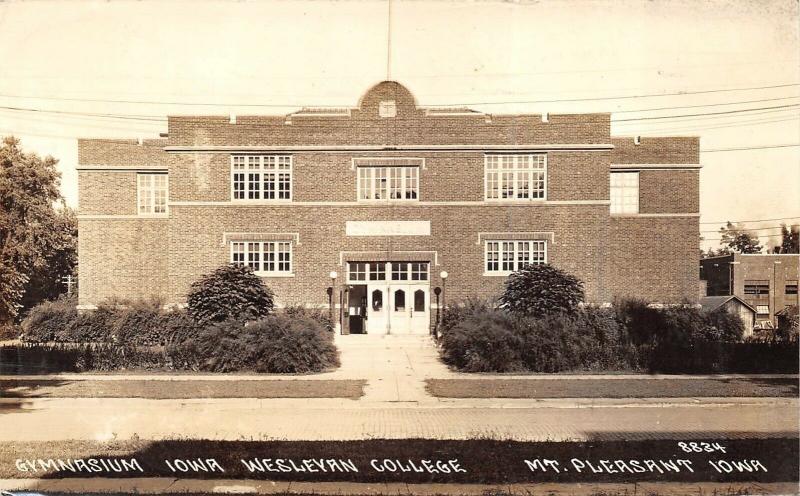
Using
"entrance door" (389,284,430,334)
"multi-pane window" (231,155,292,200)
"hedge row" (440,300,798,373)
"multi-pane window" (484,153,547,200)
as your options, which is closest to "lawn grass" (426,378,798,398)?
"hedge row" (440,300,798,373)

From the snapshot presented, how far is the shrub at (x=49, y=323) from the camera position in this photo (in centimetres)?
2537

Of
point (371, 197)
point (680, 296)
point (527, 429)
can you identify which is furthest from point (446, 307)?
point (527, 429)

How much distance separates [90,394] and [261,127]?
14.3 meters

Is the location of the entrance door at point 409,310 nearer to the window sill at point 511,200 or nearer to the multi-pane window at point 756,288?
the window sill at point 511,200

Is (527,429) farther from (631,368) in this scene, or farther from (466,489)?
(631,368)

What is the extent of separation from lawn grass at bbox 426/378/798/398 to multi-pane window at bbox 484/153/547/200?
428 inches

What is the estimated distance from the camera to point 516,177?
84.7ft

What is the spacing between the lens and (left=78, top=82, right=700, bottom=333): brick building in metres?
25.5

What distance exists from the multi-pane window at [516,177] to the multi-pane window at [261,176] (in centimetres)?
826

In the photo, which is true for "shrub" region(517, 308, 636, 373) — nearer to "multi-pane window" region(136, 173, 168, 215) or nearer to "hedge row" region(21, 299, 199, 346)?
"hedge row" region(21, 299, 199, 346)

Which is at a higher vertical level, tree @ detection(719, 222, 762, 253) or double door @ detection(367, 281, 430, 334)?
tree @ detection(719, 222, 762, 253)

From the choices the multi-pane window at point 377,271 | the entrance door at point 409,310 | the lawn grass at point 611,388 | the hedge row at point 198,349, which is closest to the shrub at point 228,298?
the hedge row at point 198,349

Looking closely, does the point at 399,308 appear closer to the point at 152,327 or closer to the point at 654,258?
the point at 152,327

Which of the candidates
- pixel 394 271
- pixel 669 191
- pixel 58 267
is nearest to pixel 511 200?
Result: pixel 394 271
